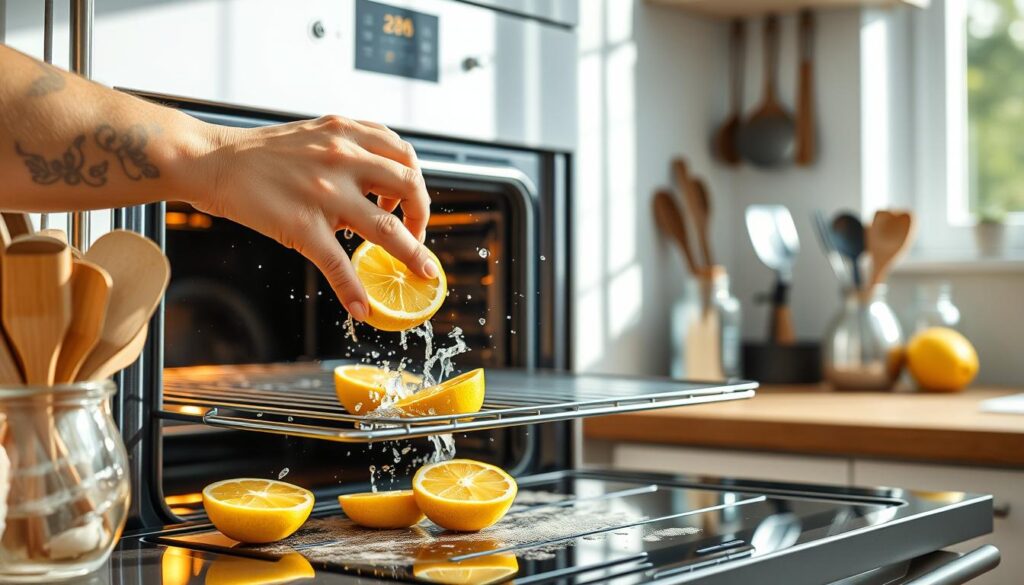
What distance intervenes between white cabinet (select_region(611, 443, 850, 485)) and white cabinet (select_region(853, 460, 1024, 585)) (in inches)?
2.5

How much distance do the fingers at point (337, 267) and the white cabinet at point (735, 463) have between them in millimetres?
922

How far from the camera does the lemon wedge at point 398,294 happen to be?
100cm

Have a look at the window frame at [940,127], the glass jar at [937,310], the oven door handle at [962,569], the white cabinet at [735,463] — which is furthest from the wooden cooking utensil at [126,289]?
the window frame at [940,127]

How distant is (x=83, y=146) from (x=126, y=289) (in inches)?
3.9

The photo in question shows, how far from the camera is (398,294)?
1.02m

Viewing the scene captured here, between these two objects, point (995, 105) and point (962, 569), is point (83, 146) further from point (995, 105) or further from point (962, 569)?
point (995, 105)

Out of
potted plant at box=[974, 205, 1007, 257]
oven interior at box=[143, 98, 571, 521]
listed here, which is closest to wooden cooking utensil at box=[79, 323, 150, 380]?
oven interior at box=[143, 98, 571, 521]

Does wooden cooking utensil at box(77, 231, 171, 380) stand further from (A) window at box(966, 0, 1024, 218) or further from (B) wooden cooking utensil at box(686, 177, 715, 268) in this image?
(A) window at box(966, 0, 1024, 218)

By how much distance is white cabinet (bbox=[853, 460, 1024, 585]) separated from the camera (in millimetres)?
1628

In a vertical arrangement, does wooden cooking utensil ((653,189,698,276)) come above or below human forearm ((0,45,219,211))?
above

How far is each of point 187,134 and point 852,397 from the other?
4.99ft

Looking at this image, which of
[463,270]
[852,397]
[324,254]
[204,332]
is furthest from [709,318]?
[324,254]

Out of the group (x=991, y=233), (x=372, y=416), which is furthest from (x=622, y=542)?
(x=991, y=233)

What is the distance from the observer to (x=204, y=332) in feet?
3.93
